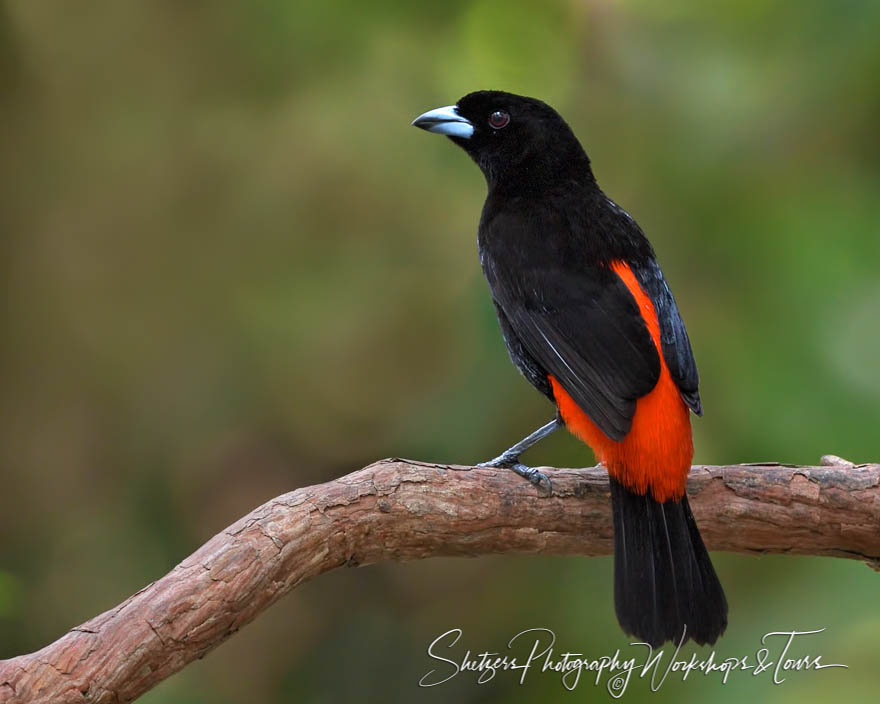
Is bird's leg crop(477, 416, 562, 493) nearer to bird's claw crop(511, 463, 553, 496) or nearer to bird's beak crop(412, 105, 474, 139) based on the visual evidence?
bird's claw crop(511, 463, 553, 496)

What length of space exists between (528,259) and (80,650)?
1.72 m

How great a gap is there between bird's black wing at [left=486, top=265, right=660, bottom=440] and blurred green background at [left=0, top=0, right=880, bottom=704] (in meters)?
0.99

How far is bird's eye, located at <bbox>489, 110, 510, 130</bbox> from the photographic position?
4.10 m

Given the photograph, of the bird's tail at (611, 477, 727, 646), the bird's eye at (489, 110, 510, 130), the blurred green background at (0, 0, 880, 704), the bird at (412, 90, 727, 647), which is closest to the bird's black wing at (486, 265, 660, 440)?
the bird at (412, 90, 727, 647)

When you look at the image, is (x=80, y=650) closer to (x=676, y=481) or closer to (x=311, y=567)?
(x=311, y=567)

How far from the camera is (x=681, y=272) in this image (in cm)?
462

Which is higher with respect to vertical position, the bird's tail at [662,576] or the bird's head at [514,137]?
the bird's head at [514,137]

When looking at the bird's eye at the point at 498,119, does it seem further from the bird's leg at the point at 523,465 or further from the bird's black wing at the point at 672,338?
the bird's leg at the point at 523,465

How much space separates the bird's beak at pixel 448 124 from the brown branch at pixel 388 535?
1.42 m

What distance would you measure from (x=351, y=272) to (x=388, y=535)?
7.16 feet

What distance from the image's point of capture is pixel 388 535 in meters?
3.04

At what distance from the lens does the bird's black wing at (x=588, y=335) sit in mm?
3123

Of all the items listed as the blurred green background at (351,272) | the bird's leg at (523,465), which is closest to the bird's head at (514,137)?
the blurred green background at (351,272)

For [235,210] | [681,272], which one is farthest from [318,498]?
[235,210]
